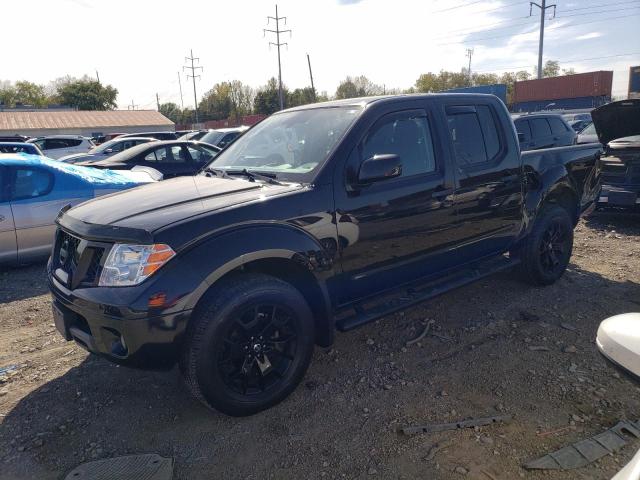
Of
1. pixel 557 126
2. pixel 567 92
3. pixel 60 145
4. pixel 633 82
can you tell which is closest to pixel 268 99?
pixel 567 92

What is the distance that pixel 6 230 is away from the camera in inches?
211

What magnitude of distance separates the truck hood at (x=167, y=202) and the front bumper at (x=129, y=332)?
0.46 m

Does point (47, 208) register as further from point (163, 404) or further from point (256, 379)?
point (256, 379)

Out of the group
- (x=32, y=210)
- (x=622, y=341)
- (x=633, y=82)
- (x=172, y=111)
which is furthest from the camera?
(x=172, y=111)

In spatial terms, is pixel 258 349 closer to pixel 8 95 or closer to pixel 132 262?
pixel 132 262

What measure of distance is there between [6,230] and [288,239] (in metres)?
4.19

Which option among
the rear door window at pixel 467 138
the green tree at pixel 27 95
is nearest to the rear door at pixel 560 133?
the rear door window at pixel 467 138

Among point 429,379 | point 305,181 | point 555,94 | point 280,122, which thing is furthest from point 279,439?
point 555,94

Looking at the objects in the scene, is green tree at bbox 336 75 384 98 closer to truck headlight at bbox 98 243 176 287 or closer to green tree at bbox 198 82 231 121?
green tree at bbox 198 82 231 121

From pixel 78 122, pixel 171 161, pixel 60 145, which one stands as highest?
pixel 78 122

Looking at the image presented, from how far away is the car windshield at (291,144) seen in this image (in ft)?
10.8

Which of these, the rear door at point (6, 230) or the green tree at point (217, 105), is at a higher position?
the green tree at point (217, 105)

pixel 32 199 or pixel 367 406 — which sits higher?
pixel 32 199

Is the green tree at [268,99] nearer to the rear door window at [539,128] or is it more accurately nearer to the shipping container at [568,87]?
the shipping container at [568,87]
